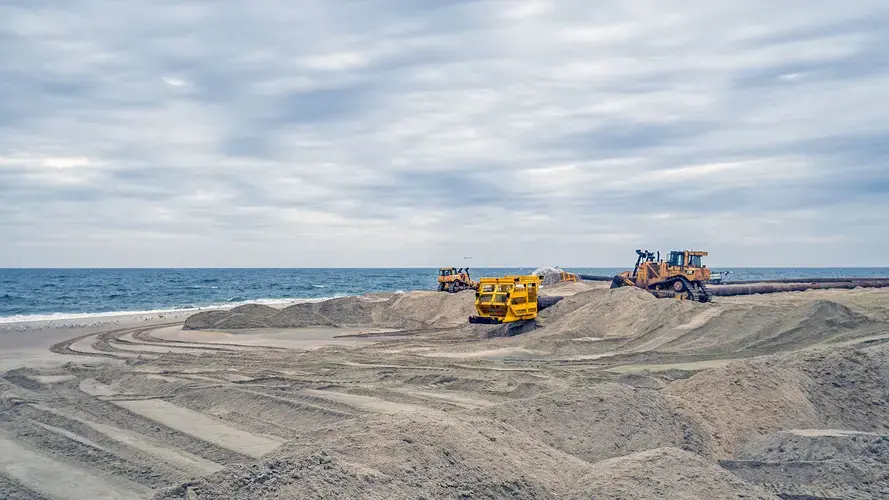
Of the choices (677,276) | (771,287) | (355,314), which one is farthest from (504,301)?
(771,287)

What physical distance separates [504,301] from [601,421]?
14.5 metres

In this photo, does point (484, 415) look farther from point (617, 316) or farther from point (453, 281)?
point (453, 281)

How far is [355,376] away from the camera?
16.6 meters

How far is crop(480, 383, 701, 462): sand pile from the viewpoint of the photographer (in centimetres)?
949

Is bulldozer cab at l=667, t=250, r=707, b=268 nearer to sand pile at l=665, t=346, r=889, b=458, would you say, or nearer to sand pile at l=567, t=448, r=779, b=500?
sand pile at l=665, t=346, r=889, b=458

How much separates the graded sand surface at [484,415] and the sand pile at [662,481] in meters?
0.02

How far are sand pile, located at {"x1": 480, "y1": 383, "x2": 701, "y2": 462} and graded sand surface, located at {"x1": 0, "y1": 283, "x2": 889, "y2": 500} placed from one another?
0.09 feet

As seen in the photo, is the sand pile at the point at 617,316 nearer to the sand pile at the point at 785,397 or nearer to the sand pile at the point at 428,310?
the sand pile at the point at 428,310

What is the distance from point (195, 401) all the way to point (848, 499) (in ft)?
35.6

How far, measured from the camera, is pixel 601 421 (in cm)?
996

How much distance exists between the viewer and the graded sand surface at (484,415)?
7352 millimetres

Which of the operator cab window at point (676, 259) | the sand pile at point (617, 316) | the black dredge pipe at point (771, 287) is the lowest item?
the sand pile at point (617, 316)

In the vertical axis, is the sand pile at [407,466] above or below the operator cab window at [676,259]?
below

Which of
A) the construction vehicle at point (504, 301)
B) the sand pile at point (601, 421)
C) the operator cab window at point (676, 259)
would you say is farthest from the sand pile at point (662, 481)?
the operator cab window at point (676, 259)
